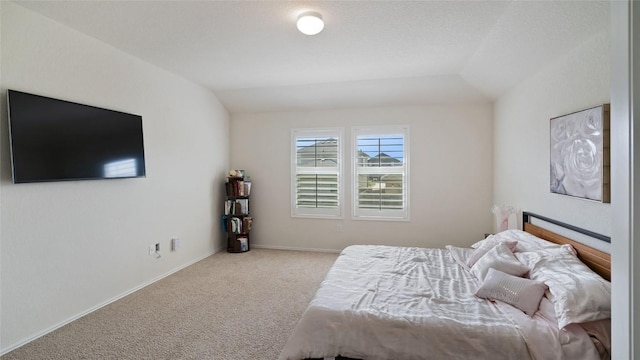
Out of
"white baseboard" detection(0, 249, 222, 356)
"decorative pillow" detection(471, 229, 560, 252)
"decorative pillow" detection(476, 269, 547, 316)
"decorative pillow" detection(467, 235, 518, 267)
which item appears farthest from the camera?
"decorative pillow" detection(467, 235, 518, 267)

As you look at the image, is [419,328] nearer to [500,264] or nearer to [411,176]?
[500,264]

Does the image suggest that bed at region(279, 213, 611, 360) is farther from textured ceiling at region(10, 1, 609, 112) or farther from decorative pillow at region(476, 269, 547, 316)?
textured ceiling at region(10, 1, 609, 112)

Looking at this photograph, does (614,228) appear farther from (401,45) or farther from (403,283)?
(401,45)

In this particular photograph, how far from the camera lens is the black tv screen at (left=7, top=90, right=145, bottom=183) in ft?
7.22

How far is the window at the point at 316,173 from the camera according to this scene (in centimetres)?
482

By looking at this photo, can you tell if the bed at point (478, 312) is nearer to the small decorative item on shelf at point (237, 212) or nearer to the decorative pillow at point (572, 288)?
the decorative pillow at point (572, 288)

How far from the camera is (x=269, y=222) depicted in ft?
16.5

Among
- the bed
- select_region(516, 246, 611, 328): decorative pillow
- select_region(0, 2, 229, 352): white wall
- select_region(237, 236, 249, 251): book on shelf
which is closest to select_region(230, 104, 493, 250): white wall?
select_region(237, 236, 249, 251): book on shelf

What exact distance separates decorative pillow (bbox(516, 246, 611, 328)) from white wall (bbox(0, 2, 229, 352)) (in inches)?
143

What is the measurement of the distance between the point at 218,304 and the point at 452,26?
334cm

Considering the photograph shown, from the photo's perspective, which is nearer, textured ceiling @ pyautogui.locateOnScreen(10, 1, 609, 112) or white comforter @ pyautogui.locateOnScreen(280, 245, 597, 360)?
white comforter @ pyautogui.locateOnScreen(280, 245, 597, 360)

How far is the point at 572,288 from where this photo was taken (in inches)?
66.8

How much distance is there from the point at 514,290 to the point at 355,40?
2.41 m

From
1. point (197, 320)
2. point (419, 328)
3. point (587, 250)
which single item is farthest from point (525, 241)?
point (197, 320)
